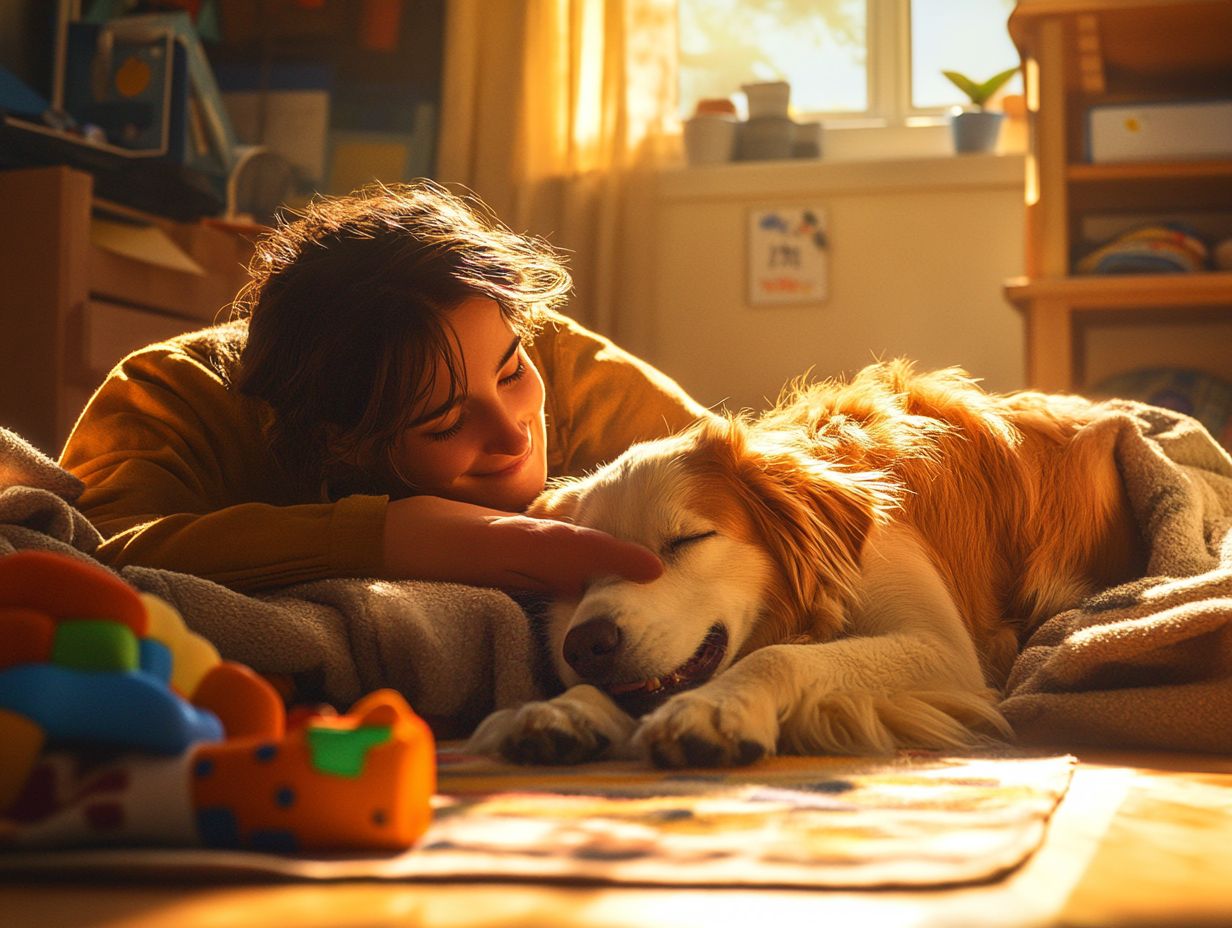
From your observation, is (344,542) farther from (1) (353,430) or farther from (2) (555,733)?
(2) (555,733)

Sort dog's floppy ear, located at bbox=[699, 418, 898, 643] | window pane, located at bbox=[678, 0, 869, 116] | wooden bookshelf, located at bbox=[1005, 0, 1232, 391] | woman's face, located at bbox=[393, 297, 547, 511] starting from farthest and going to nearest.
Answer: window pane, located at bbox=[678, 0, 869, 116], wooden bookshelf, located at bbox=[1005, 0, 1232, 391], woman's face, located at bbox=[393, 297, 547, 511], dog's floppy ear, located at bbox=[699, 418, 898, 643]

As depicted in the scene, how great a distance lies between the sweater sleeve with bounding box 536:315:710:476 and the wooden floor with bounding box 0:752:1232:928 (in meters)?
1.30

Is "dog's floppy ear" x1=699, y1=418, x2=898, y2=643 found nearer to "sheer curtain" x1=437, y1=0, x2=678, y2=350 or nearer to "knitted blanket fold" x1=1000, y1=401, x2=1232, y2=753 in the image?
"knitted blanket fold" x1=1000, y1=401, x2=1232, y2=753

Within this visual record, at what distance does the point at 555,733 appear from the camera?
1096mm

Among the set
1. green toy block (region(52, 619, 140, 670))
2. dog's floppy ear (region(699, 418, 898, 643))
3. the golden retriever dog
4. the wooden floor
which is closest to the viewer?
the wooden floor

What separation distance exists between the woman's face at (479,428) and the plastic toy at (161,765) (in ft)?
2.57

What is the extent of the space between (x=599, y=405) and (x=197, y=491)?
0.67 meters

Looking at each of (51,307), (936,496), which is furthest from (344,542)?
(51,307)

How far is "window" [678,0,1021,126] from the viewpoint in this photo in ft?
11.8

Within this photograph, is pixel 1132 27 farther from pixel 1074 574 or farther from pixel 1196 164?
pixel 1074 574

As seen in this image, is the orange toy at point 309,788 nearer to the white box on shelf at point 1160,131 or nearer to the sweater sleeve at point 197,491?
the sweater sleeve at point 197,491

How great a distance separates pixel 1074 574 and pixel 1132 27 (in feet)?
5.63

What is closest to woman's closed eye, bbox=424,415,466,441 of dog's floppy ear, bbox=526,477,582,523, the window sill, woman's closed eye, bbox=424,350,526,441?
woman's closed eye, bbox=424,350,526,441

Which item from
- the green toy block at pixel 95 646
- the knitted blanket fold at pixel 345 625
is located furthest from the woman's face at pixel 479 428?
the green toy block at pixel 95 646
